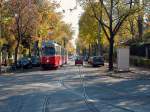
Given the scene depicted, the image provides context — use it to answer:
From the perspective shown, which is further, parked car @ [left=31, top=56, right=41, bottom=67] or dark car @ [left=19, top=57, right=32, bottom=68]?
parked car @ [left=31, top=56, right=41, bottom=67]

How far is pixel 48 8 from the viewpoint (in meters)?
79.4

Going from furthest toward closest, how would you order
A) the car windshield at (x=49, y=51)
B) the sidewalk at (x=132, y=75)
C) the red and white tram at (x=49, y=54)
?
the car windshield at (x=49, y=51), the red and white tram at (x=49, y=54), the sidewalk at (x=132, y=75)

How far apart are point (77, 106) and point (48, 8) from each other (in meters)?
62.3

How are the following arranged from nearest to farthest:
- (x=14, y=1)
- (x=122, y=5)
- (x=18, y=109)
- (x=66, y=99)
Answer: (x=18, y=109), (x=66, y=99), (x=122, y=5), (x=14, y=1)

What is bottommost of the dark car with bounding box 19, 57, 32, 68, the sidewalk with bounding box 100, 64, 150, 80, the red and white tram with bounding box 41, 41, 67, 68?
the sidewalk with bounding box 100, 64, 150, 80

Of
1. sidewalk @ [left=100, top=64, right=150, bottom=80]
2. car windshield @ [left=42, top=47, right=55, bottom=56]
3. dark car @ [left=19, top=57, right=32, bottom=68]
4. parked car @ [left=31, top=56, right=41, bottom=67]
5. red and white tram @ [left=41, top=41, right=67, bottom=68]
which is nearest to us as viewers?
sidewalk @ [left=100, top=64, right=150, bottom=80]

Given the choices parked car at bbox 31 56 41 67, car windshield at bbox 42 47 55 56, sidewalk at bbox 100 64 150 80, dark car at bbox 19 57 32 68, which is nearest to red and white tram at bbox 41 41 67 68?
car windshield at bbox 42 47 55 56

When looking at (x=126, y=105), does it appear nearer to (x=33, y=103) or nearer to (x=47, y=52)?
(x=33, y=103)

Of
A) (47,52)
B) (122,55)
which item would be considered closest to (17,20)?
(47,52)

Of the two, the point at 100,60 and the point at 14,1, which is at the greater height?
the point at 14,1

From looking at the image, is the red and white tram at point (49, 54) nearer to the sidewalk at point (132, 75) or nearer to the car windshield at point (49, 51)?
the car windshield at point (49, 51)

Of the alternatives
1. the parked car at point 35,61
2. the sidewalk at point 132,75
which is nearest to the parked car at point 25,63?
the parked car at point 35,61

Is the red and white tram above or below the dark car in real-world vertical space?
above

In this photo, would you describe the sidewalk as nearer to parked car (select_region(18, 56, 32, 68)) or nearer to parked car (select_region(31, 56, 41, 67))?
parked car (select_region(18, 56, 32, 68))
